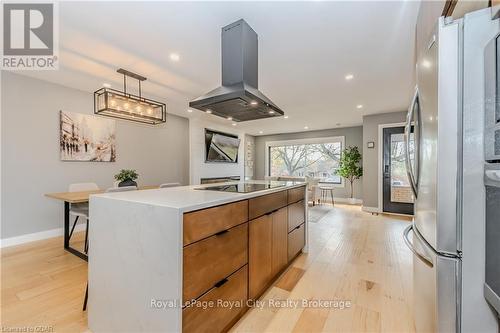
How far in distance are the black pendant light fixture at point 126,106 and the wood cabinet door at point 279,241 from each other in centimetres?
218

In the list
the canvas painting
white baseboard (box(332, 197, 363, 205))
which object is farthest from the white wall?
white baseboard (box(332, 197, 363, 205))

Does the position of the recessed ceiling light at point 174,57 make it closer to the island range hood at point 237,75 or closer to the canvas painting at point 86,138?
the island range hood at point 237,75

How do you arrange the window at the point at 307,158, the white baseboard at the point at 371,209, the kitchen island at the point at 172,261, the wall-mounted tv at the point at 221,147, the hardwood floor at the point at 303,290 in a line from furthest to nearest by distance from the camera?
1. the window at the point at 307,158
2. the wall-mounted tv at the point at 221,147
3. the white baseboard at the point at 371,209
4. the hardwood floor at the point at 303,290
5. the kitchen island at the point at 172,261

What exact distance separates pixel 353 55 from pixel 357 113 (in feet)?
9.39

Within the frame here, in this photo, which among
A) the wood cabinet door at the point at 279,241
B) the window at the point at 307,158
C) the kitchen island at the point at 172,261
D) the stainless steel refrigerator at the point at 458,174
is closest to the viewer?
the stainless steel refrigerator at the point at 458,174

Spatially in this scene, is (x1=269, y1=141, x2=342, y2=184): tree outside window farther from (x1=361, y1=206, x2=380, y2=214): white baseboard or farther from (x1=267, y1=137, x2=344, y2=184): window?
(x1=361, y1=206, x2=380, y2=214): white baseboard

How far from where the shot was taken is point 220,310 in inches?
50.9

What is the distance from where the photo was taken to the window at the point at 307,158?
22.8ft

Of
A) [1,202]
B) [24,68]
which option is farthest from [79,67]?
[1,202]

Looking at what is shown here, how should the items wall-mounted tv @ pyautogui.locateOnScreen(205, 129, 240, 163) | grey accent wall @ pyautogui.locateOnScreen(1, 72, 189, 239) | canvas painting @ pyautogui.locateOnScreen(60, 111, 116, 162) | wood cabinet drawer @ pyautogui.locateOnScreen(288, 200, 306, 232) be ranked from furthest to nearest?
1. wall-mounted tv @ pyautogui.locateOnScreen(205, 129, 240, 163)
2. canvas painting @ pyautogui.locateOnScreen(60, 111, 116, 162)
3. grey accent wall @ pyautogui.locateOnScreen(1, 72, 189, 239)
4. wood cabinet drawer @ pyautogui.locateOnScreen(288, 200, 306, 232)

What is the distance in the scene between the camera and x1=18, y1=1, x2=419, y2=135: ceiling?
1749 mm

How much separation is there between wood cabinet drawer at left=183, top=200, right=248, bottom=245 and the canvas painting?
343cm

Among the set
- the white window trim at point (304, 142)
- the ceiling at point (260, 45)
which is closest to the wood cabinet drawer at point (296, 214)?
the ceiling at point (260, 45)

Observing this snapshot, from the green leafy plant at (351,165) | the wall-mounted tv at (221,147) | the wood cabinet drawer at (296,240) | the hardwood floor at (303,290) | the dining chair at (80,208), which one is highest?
the wall-mounted tv at (221,147)
